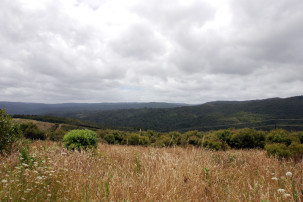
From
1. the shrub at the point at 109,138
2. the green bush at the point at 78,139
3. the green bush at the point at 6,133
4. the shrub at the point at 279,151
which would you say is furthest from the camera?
the shrub at the point at 109,138

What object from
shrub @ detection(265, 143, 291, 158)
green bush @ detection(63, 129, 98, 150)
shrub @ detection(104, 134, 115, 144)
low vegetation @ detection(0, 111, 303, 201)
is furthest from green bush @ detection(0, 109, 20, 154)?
shrub @ detection(104, 134, 115, 144)

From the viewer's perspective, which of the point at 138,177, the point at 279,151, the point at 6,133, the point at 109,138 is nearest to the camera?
the point at 138,177

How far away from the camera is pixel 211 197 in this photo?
2.83 meters

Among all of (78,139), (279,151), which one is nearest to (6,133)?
(78,139)

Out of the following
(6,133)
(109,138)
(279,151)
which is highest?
(6,133)

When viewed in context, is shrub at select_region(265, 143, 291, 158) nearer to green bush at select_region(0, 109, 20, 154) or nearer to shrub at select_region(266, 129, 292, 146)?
shrub at select_region(266, 129, 292, 146)

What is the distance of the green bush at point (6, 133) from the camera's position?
17.1ft

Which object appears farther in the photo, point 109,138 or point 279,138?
point 109,138

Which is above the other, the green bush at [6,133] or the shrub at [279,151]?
the green bush at [6,133]

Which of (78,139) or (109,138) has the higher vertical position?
(78,139)

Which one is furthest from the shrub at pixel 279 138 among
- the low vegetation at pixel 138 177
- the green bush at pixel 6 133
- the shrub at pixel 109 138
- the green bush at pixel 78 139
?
the shrub at pixel 109 138

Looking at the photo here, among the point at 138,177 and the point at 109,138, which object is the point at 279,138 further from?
the point at 109,138

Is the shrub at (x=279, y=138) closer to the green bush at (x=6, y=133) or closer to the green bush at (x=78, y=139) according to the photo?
the green bush at (x=78, y=139)

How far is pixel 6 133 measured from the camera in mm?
5305
